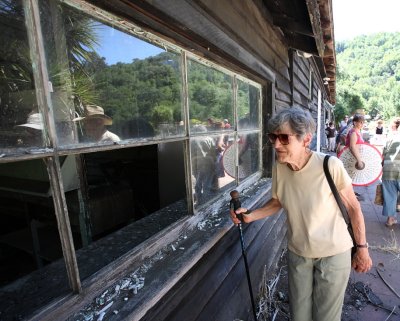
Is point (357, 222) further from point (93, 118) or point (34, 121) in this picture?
point (34, 121)

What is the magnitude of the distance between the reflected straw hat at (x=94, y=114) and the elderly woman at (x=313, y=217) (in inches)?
35.3

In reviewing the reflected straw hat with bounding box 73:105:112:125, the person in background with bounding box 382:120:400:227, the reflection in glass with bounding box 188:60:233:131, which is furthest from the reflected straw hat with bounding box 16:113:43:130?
the person in background with bounding box 382:120:400:227

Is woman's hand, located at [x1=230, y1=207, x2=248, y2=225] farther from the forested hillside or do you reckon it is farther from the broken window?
the forested hillside

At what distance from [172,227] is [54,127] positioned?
955 mm

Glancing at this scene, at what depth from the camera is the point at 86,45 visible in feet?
3.37

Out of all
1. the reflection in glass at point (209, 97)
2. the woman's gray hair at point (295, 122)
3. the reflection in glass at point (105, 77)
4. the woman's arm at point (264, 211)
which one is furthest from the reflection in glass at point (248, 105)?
the reflection in glass at point (105, 77)

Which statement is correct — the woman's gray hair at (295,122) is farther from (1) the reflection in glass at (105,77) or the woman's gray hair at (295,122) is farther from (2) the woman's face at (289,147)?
(1) the reflection in glass at (105,77)

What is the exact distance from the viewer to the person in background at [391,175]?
3.98m

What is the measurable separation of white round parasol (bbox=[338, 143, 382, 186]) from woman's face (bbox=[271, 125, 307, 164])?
291cm

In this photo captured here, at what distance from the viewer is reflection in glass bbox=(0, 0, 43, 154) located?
777mm

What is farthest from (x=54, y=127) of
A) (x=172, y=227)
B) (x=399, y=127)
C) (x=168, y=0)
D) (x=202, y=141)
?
(x=399, y=127)

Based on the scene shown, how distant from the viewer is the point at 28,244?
3.33 metres

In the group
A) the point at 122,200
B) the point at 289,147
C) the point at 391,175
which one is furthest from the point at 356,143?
the point at 122,200

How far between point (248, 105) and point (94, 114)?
2095 mm
